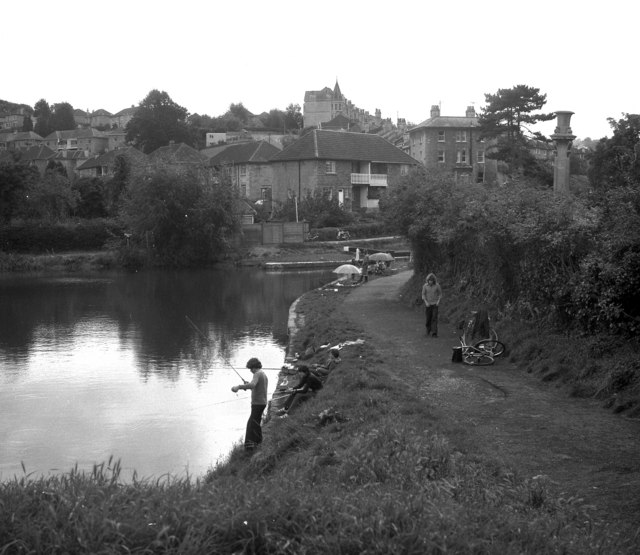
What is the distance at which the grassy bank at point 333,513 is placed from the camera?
584cm

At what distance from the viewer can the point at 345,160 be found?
78.4 m

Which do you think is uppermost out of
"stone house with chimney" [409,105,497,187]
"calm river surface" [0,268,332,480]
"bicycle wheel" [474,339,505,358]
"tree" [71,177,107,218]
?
"stone house with chimney" [409,105,497,187]

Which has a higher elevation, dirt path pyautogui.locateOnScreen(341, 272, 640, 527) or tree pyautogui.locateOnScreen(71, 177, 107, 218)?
tree pyautogui.locateOnScreen(71, 177, 107, 218)

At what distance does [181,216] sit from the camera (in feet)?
207

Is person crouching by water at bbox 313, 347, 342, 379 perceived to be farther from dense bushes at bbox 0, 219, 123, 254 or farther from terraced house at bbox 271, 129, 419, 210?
terraced house at bbox 271, 129, 419, 210

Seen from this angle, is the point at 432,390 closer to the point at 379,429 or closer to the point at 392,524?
the point at 379,429

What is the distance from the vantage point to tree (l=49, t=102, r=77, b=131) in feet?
567

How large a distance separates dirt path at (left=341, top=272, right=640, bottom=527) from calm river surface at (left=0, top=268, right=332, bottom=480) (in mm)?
3881

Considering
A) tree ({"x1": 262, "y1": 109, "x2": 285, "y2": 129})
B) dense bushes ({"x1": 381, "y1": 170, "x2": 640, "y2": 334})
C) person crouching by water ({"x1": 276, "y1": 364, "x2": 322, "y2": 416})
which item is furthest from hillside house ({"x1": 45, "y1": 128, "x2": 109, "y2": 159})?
person crouching by water ({"x1": 276, "y1": 364, "x2": 322, "y2": 416})

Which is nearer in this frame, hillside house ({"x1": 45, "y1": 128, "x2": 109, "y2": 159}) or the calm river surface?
the calm river surface

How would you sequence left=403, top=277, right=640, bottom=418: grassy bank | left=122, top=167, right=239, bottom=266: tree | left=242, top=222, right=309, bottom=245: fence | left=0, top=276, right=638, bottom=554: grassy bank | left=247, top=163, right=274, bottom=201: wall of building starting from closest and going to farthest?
left=0, top=276, right=638, bottom=554: grassy bank
left=403, top=277, right=640, bottom=418: grassy bank
left=122, top=167, right=239, bottom=266: tree
left=242, top=222, right=309, bottom=245: fence
left=247, top=163, right=274, bottom=201: wall of building

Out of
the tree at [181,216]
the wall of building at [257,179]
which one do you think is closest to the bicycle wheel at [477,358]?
the tree at [181,216]

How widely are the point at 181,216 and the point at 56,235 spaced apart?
12.4 m

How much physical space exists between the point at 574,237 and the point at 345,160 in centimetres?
6245
